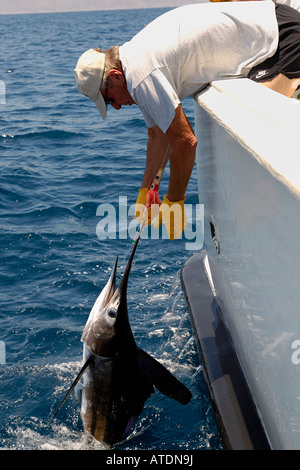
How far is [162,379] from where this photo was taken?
3.07 metres

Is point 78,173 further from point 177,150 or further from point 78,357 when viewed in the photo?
point 177,150

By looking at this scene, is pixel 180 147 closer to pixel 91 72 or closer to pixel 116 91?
pixel 116 91

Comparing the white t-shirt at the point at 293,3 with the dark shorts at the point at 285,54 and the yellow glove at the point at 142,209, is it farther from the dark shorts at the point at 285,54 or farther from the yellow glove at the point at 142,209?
the yellow glove at the point at 142,209

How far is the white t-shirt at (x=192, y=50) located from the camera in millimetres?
2928

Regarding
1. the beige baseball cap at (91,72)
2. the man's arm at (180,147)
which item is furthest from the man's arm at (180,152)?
the beige baseball cap at (91,72)

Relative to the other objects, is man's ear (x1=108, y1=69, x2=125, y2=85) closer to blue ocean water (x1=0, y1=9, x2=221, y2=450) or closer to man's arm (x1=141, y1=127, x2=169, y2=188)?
man's arm (x1=141, y1=127, x2=169, y2=188)

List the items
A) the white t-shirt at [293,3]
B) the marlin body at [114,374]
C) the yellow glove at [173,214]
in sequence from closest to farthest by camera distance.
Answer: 1. the marlin body at [114,374]
2. the yellow glove at [173,214]
3. the white t-shirt at [293,3]

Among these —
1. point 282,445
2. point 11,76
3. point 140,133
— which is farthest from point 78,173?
point 11,76

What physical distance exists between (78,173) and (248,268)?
241 inches

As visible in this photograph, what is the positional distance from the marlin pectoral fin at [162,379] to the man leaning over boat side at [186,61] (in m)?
0.91

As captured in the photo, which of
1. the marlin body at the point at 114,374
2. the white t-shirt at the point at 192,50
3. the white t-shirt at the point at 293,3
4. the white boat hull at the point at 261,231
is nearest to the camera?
the white boat hull at the point at 261,231

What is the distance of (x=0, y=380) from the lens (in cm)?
403

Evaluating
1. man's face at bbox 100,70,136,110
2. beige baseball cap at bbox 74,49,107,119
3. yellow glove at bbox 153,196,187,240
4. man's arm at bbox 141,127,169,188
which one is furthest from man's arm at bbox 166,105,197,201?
man's arm at bbox 141,127,169,188

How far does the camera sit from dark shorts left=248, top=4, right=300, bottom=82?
3.09 m
